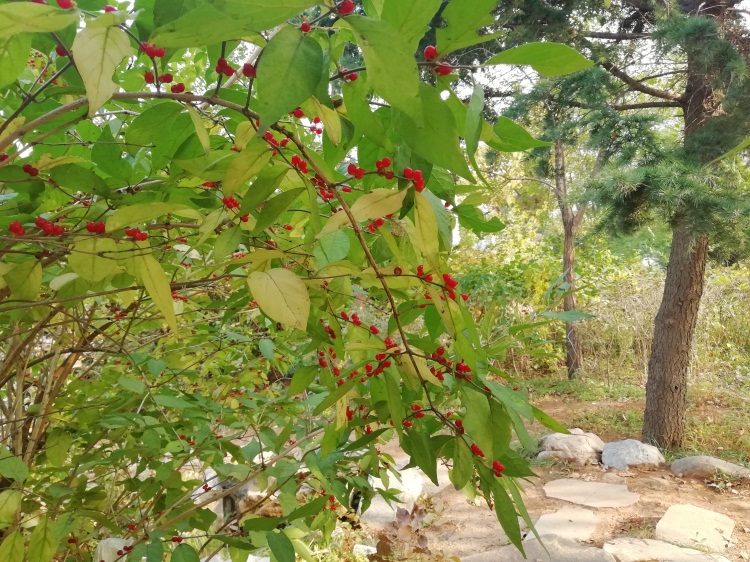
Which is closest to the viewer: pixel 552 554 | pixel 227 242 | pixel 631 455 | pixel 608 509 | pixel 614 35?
pixel 227 242

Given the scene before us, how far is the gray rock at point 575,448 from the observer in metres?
4.12

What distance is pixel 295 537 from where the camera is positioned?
1.12m

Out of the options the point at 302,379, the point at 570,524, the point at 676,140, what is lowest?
the point at 570,524

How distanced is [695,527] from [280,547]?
9.44 ft

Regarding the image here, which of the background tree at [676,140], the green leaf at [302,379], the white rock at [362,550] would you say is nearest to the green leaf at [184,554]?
the green leaf at [302,379]

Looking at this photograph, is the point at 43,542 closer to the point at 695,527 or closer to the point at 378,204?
the point at 378,204

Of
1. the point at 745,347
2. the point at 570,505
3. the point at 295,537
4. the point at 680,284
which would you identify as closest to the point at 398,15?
the point at 295,537

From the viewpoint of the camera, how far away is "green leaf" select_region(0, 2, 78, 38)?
284mm

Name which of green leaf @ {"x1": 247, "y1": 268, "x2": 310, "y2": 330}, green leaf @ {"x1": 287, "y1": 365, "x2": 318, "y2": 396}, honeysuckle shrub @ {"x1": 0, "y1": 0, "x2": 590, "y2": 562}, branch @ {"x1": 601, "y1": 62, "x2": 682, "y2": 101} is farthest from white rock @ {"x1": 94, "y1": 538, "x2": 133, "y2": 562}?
branch @ {"x1": 601, "y1": 62, "x2": 682, "y2": 101}

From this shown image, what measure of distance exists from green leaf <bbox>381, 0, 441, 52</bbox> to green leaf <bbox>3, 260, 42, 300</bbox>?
19.3 inches

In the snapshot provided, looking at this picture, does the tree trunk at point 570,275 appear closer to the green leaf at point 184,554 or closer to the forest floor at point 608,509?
the forest floor at point 608,509

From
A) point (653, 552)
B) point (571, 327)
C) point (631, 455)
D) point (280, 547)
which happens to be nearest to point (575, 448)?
point (631, 455)

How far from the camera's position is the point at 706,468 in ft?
12.0

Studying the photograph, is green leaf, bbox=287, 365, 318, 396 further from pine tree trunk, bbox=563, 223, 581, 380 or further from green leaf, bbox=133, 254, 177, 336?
pine tree trunk, bbox=563, 223, 581, 380
